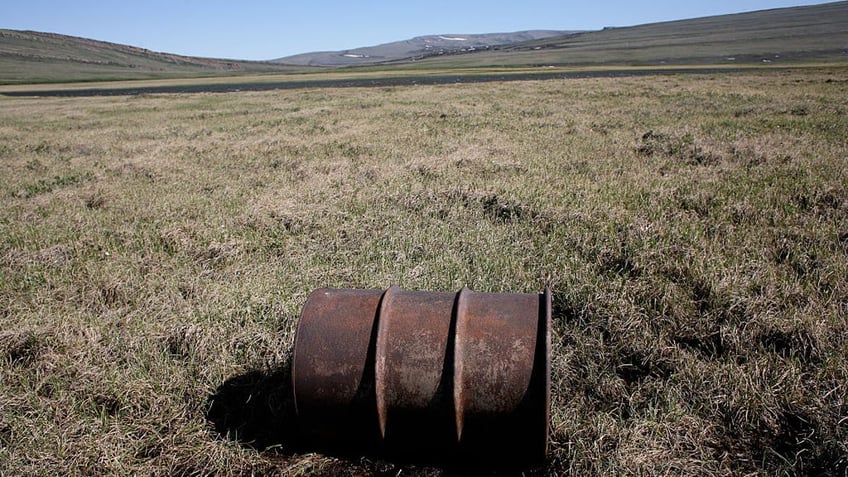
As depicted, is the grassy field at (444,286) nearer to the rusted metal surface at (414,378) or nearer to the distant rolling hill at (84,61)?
the rusted metal surface at (414,378)

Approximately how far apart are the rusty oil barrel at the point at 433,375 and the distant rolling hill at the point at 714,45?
80.2 meters

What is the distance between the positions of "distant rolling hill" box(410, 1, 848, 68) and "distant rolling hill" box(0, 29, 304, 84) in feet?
213

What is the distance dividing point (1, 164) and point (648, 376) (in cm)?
1419

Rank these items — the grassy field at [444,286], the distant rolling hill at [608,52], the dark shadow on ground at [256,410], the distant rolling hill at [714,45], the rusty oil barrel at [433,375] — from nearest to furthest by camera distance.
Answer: the rusty oil barrel at [433,375], the grassy field at [444,286], the dark shadow on ground at [256,410], the distant rolling hill at [714,45], the distant rolling hill at [608,52]

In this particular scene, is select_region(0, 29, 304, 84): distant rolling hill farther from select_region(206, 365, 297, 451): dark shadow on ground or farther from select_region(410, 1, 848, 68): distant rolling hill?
select_region(206, 365, 297, 451): dark shadow on ground

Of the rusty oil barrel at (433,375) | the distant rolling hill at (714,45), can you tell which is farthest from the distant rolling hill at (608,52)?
the rusty oil barrel at (433,375)

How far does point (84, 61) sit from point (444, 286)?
489 ft

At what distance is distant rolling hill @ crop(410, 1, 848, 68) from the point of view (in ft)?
269

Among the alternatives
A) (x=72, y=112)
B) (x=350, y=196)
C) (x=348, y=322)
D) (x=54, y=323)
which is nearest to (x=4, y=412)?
(x=54, y=323)

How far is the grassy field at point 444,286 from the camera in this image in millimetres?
2846

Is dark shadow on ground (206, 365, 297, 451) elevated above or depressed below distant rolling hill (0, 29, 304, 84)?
below

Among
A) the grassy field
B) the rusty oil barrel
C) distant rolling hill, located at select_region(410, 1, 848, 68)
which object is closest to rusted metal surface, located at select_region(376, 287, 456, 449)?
the rusty oil barrel

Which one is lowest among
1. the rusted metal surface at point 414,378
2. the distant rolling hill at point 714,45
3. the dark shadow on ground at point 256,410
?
the dark shadow on ground at point 256,410

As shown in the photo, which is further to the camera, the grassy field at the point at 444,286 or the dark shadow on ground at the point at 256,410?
the dark shadow on ground at the point at 256,410
